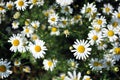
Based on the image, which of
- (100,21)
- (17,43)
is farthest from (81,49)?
(17,43)

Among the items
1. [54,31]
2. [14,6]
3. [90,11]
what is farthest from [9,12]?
[90,11]

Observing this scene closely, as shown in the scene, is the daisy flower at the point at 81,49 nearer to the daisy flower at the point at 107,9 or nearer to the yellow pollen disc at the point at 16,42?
the yellow pollen disc at the point at 16,42

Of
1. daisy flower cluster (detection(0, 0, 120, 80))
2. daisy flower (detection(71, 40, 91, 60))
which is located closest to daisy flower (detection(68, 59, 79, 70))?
daisy flower cluster (detection(0, 0, 120, 80))

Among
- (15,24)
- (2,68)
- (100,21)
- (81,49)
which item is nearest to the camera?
(2,68)

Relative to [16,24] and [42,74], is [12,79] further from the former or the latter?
[16,24]

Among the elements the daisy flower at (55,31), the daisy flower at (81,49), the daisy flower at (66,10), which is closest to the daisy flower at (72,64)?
the daisy flower at (81,49)

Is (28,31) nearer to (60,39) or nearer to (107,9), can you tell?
(60,39)

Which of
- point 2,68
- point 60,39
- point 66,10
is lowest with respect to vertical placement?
point 2,68
